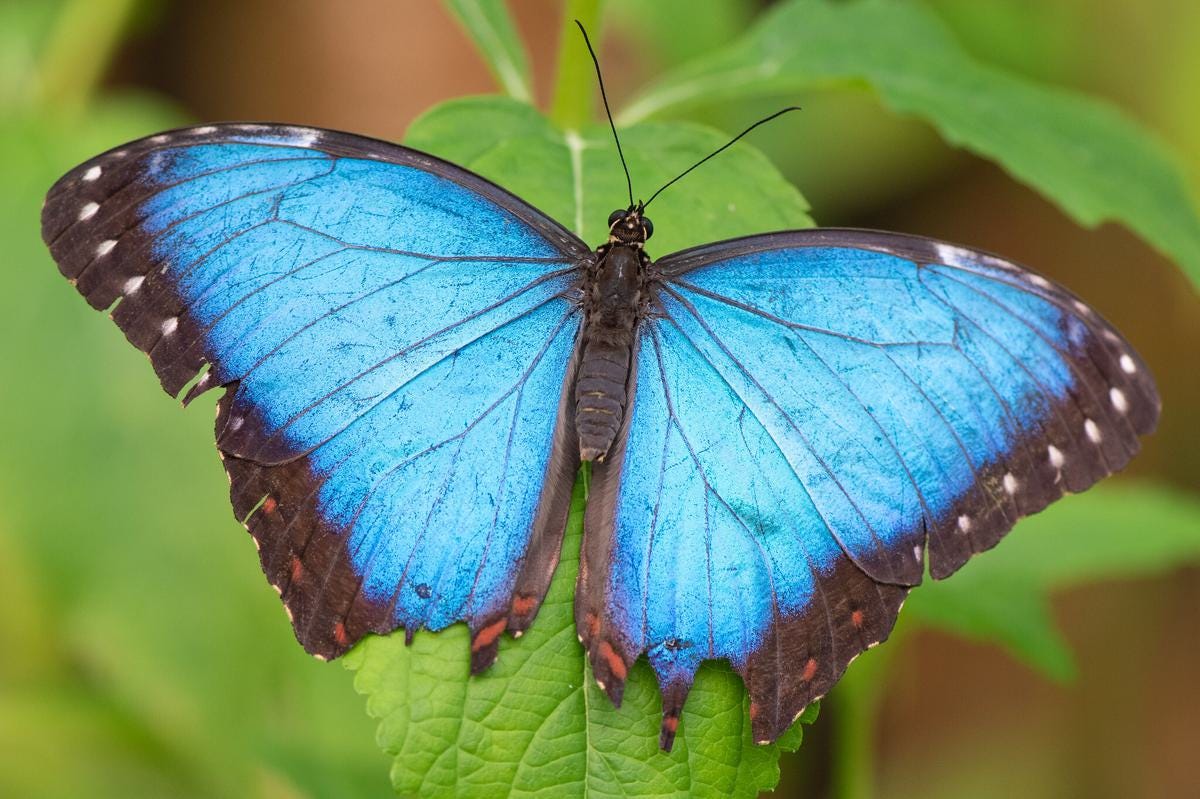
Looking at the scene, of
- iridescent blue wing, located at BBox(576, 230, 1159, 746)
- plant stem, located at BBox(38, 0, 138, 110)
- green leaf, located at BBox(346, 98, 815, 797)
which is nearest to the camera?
green leaf, located at BBox(346, 98, 815, 797)

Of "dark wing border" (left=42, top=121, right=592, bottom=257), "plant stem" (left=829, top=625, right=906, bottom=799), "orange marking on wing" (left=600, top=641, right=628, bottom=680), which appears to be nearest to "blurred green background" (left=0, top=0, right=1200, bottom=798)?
"plant stem" (left=829, top=625, right=906, bottom=799)

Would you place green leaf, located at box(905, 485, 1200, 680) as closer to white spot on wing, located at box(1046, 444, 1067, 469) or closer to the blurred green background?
white spot on wing, located at box(1046, 444, 1067, 469)

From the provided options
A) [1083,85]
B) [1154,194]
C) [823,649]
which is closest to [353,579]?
[823,649]

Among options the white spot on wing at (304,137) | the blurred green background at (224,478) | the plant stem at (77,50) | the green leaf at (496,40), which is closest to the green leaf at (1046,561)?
the blurred green background at (224,478)

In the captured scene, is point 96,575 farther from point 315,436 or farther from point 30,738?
point 315,436

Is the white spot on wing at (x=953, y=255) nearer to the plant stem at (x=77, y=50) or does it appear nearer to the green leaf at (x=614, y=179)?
the green leaf at (x=614, y=179)

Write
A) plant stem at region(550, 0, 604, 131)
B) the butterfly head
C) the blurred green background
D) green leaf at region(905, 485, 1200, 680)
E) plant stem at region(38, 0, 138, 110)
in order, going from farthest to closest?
plant stem at region(38, 0, 138, 110) → the blurred green background → green leaf at region(905, 485, 1200, 680) → plant stem at region(550, 0, 604, 131) → the butterfly head
